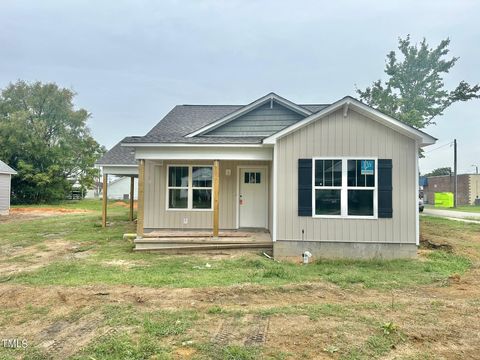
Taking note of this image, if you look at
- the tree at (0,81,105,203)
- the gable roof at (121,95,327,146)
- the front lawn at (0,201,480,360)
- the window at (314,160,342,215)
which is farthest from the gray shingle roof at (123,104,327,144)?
the tree at (0,81,105,203)

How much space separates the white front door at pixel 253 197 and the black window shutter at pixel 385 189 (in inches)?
140

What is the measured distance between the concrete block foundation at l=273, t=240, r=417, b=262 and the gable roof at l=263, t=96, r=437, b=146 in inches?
99.5

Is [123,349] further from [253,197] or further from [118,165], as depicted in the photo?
[118,165]

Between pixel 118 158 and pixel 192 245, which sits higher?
pixel 118 158

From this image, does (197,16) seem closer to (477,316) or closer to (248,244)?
(248,244)

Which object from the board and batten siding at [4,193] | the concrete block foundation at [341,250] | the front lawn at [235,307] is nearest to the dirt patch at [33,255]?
the front lawn at [235,307]

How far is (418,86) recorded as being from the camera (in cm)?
2684

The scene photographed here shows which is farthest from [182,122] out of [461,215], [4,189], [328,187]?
[461,215]

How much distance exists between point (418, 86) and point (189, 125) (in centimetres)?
2332

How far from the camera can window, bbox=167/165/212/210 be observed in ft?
32.7

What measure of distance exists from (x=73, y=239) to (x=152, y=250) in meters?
3.84

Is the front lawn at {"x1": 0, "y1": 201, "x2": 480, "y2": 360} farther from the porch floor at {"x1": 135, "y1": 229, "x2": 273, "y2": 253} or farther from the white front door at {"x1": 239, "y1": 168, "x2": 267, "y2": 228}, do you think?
the white front door at {"x1": 239, "y1": 168, "x2": 267, "y2": 228}

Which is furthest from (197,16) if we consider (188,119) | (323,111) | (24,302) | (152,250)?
(24,302)

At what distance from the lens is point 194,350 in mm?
3248
